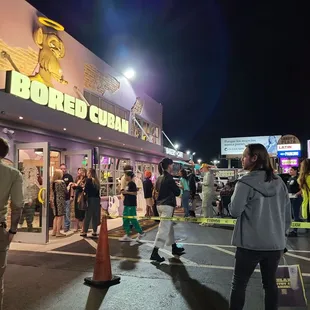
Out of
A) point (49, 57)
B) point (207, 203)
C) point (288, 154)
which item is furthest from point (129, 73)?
point (288, 154)

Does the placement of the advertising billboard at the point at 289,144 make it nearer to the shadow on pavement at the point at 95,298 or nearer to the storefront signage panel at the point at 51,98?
the storefront signage panel at the point at 51,98

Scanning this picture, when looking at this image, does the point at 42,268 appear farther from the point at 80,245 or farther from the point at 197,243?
the point at 197,243

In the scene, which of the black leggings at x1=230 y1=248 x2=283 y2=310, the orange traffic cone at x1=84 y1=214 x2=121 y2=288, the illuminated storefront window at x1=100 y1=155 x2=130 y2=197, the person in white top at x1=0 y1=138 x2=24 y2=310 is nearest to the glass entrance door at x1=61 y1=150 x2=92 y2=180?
the illuminated storefront window at x1=100 y1=155 x2=130 y2=197

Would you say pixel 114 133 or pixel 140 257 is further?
pixel 114 133

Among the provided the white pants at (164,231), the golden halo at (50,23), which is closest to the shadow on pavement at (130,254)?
the white pants at (164,231)

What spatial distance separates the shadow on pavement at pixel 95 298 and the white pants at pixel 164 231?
66.0 inches

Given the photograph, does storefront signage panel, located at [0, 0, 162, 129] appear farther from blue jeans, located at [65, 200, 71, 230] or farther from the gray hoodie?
the gray hoodie

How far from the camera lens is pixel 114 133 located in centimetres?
1278

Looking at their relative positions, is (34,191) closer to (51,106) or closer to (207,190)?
(51,106)

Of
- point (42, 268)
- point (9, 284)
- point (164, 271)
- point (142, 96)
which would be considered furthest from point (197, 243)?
point (142, 96)

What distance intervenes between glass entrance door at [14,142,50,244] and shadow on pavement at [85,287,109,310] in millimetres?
3658

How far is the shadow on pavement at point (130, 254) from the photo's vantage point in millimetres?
5734

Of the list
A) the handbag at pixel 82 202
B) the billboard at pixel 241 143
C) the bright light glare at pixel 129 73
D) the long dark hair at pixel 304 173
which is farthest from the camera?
the billboard at pixel 241 143

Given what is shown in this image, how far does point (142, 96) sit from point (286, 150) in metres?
16.8
